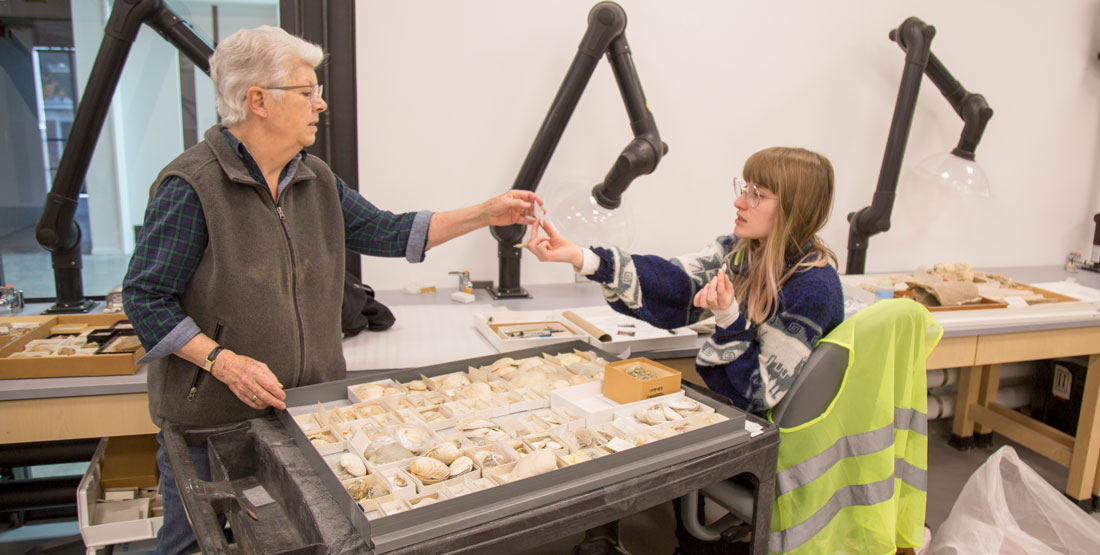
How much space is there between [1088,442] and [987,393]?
1.74ft

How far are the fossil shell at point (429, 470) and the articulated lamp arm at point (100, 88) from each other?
137 centimetres

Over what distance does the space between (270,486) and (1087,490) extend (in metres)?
2.77

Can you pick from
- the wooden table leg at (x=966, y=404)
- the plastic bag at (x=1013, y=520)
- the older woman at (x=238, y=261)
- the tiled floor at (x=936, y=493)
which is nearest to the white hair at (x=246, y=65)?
Result: the older woman at (x=238, y=261)

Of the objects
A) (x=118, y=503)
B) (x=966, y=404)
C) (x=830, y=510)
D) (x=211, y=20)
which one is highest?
(x=211, y=20)

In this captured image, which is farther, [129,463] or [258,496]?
[129,463]

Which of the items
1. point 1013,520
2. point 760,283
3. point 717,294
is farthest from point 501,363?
point 1013,520

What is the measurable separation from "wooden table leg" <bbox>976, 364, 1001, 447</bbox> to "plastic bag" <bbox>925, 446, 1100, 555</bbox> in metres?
1.10

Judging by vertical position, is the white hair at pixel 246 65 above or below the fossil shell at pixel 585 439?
above

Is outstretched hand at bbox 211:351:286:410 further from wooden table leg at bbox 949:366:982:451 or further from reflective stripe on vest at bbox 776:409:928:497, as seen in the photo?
wooden table leg at bbox 949:366:982:451

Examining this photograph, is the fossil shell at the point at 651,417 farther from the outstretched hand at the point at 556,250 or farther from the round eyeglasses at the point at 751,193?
the round eyeglasses at the point at 751,193

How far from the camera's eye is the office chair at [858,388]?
145 centimetres

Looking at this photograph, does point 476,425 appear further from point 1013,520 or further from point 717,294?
point 1013,520

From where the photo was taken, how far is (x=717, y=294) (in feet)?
4.55

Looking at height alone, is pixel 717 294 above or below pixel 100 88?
below
